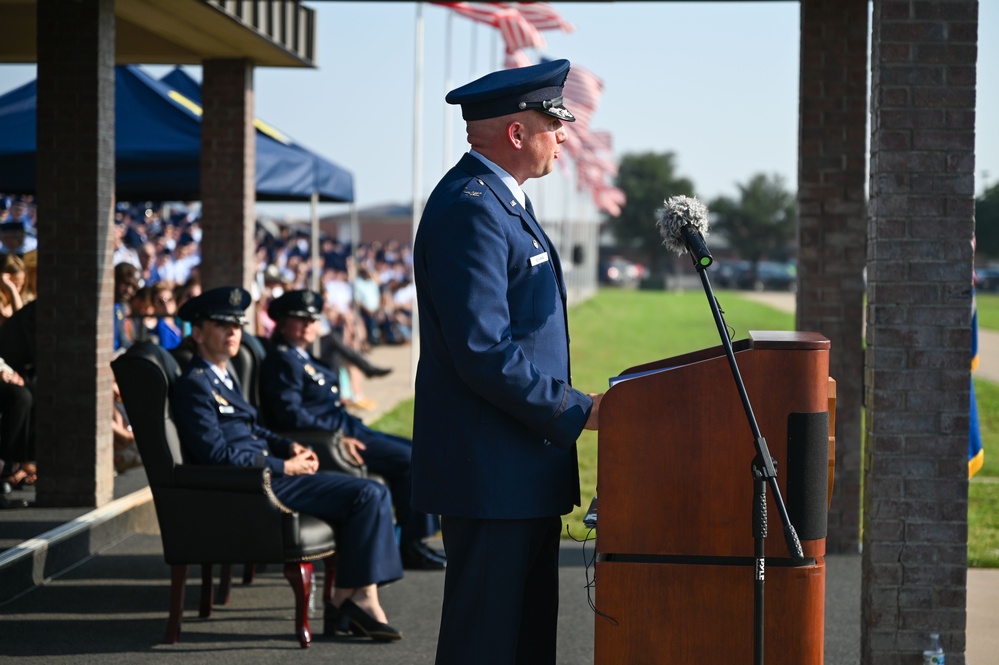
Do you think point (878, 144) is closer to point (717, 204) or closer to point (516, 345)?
point (516, 345)

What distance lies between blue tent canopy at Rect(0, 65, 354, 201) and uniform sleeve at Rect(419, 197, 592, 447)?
770cm

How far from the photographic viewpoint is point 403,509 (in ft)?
22.8

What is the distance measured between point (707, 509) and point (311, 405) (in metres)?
4.31

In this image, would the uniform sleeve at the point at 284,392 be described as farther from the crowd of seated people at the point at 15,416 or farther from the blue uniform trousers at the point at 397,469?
the crowd of seated people at the point at 15,416

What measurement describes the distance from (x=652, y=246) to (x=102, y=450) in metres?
123

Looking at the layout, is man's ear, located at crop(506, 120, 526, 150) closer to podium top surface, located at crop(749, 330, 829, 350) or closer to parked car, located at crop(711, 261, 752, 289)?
podium top surface, located at crop(749, 330, 829, 350)

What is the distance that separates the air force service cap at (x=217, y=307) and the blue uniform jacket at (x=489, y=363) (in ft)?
8.31

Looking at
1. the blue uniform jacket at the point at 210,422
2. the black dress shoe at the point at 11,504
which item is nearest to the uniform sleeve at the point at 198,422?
the blue uniform jacket at the point at 210,422

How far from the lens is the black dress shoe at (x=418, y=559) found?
22.9 feet

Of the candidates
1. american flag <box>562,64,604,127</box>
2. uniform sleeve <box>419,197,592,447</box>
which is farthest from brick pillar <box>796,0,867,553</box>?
american flag <box>562,64,604,127</box>

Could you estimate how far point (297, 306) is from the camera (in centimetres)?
696

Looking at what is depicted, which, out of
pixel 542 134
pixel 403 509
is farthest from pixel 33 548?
pixel 542 134

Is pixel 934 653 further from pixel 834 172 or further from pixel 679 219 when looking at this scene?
pixel 834 172

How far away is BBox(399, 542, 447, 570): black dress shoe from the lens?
22.9 feet
